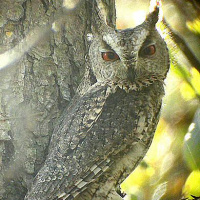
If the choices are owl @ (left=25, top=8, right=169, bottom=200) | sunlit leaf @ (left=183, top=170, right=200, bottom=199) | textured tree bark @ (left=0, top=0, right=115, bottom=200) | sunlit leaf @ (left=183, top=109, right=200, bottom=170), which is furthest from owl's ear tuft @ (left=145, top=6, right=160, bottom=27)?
sunlit leaf @ (left=183, top=170, right=200, bottom=199)

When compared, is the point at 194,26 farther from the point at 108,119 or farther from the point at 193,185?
the point at 193,185

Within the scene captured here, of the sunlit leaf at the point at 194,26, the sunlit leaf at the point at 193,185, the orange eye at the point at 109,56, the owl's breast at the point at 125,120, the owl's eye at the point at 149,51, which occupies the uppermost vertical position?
the orange eye at the point at 109,56

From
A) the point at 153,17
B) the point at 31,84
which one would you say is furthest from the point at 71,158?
the point at 153,17

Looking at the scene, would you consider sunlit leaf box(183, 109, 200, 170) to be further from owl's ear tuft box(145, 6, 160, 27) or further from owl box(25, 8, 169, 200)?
owl's ear tuft box(145, 6, 160, 27)

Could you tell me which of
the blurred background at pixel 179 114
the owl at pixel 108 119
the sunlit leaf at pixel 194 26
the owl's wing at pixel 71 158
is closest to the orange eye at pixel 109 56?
the owl at pixel 108 119

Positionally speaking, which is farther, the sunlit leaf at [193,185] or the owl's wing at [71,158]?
the sunlit leaf at [193,185]

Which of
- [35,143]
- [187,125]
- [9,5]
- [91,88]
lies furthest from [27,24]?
[187,125]

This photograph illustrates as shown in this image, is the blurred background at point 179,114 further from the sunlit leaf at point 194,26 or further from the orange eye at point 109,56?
the orange eye at point 109,56
